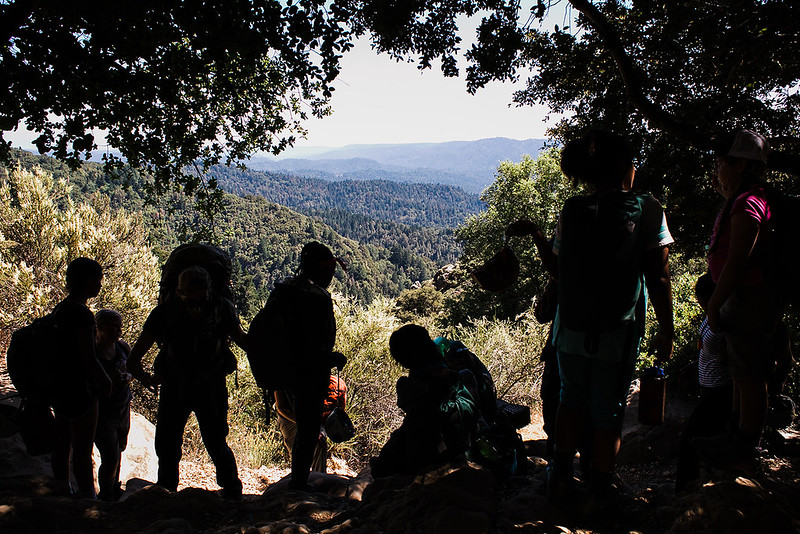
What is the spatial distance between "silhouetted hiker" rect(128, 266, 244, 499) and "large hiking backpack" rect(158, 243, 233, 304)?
0.08 metres

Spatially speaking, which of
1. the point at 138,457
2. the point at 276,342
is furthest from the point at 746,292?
the point at 138,457

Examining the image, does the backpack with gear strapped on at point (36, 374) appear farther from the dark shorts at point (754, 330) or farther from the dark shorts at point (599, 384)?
the dark shorts at point (754, 330)

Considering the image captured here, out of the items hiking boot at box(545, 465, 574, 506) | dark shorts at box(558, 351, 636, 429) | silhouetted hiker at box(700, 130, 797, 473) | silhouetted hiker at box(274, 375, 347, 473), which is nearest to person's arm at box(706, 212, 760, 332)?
silhouetted hiker at box(700, 130, 797, 473)

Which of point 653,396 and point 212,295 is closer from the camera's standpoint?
point 653,396

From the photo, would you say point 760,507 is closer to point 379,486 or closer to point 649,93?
point 379,486

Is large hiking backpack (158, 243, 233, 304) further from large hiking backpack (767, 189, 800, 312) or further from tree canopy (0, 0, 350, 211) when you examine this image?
large hiking backpack (767, 189, 800, 312)

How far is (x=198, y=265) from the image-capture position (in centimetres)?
301

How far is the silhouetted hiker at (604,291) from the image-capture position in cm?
216

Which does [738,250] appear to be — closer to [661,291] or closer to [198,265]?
[661,291]

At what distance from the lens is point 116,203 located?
97.2 m

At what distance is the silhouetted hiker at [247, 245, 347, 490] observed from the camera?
2951 mm

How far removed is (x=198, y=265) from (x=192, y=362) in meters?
0.58

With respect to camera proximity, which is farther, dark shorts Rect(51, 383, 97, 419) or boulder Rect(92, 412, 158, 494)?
boulder Rect(92, 412, 158, 494)

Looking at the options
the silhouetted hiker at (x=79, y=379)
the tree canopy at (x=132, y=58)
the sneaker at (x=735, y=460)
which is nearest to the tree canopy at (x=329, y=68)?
the tree canopy at (x=132, y=58)
